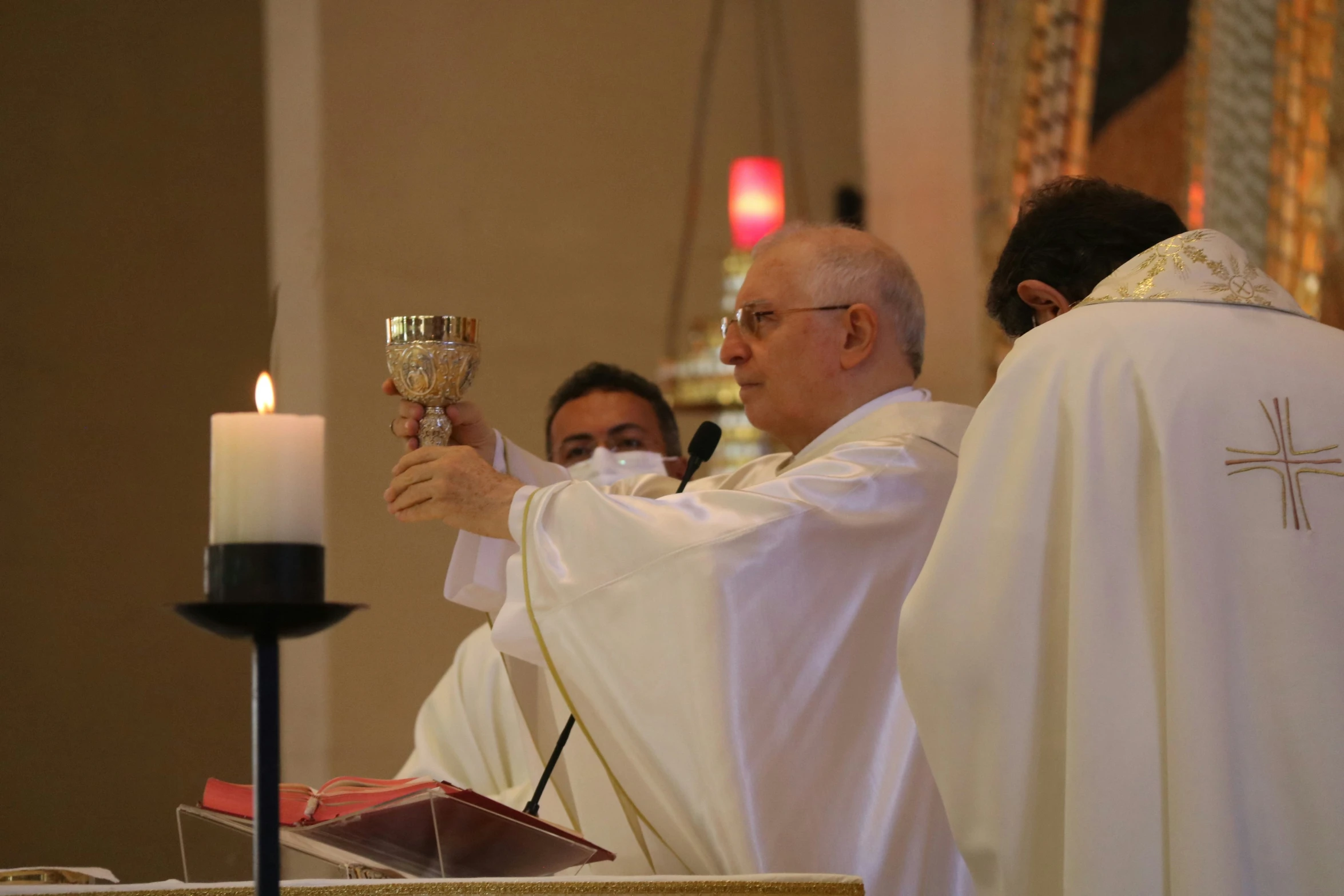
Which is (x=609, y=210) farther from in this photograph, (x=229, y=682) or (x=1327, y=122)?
(x=1327, y=122)

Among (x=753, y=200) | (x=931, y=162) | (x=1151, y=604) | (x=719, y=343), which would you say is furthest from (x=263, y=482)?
(x=753, y=200)

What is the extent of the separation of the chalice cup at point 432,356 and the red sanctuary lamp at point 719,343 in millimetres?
3349

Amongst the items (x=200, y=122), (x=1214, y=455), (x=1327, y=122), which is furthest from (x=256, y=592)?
(x=200, y=122)

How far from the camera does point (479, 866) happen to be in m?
2.35

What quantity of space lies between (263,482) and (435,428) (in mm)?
1508

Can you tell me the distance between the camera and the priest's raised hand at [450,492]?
253 cm

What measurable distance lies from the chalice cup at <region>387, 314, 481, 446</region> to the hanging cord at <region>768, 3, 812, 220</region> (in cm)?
443

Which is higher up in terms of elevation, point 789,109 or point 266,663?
point 789,109

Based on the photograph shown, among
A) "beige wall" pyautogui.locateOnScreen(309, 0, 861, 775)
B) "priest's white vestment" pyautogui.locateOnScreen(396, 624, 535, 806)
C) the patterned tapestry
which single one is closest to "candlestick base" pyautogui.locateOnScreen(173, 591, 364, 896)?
"priest's white vestment" pyautogui.locateOnScreen(396, 624, 535, 806)

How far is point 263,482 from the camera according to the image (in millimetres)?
1125

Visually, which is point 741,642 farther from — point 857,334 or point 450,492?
point 857,334

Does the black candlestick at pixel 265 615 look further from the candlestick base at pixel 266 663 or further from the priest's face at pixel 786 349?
the priest's face at pixel 786 349

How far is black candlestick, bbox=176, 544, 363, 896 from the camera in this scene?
3.58ft

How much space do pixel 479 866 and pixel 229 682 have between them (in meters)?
3.17
